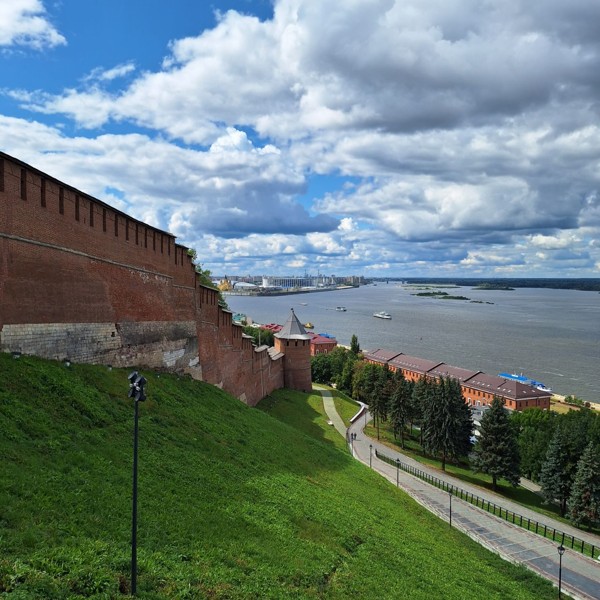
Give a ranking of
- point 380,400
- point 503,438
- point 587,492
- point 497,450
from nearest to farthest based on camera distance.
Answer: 1. point 587,492
2. point 497,450
3. point 503,438
4. point 380,400

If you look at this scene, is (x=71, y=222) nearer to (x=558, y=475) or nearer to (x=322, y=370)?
(x=558, y=475)

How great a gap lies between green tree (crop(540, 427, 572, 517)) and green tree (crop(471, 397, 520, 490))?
1549 millimetres

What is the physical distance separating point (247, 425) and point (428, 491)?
994 cm

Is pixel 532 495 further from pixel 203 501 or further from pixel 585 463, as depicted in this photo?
pixel 203 501

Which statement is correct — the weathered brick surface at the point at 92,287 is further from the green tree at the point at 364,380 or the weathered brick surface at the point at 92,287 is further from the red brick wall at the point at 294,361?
the green tree at the point at 364,380

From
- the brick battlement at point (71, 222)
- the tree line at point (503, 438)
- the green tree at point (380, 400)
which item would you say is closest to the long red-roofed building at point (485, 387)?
the tree line at point (503, 438)

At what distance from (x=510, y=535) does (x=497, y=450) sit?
1103 cm

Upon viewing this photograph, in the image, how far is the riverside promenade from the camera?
14469 millimetres

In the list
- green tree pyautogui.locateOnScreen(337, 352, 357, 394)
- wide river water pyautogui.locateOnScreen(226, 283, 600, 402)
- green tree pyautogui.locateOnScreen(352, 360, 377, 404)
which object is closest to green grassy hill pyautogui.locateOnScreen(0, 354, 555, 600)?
green tree pyautogui.locateOnScreen(352, 360, 377, 404)

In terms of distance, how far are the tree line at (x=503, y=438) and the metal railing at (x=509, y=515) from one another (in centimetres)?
399

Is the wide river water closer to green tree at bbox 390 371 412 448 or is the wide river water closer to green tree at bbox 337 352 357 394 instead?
green tree at bbox 337 352 357 394

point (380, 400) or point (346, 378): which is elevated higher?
point (380, 400)

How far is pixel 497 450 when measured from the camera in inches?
1086

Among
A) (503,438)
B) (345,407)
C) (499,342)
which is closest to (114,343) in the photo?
(503,438)
